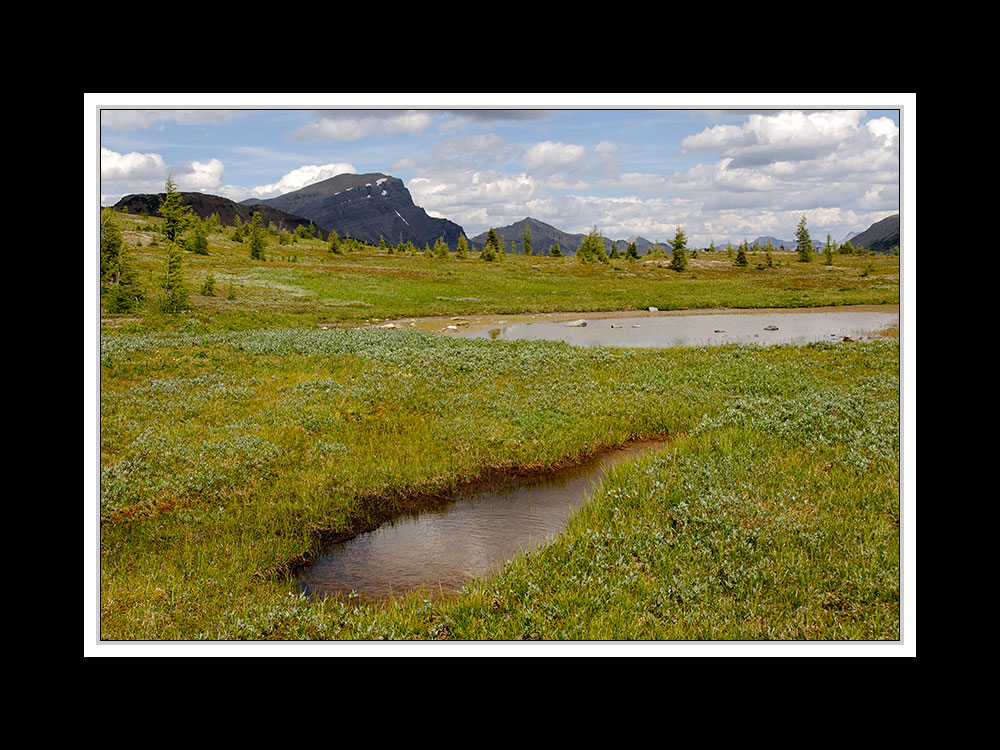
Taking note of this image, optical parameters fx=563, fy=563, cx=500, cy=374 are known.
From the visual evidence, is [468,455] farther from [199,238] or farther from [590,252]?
[590,252]

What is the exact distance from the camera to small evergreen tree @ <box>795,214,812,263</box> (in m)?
9.23

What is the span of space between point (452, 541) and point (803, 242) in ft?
25.6

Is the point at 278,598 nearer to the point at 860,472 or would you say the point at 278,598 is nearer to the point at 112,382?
the point at 112,382

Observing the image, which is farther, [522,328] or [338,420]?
[522,328]

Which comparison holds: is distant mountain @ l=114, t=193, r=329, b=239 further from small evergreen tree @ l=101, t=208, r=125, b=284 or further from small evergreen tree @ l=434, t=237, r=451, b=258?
small evergreen tree @ l=434, t=237, r=451, b=258

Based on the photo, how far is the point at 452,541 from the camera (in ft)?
28.8

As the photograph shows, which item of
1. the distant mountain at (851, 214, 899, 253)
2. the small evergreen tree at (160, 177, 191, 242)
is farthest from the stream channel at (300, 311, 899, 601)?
the small evergreen tree at (160, 177, 191, 242)

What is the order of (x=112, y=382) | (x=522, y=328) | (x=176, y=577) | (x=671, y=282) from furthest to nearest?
(x=671, y=282) → (x=522, y=328) → (x=112, y=382) → (x=176, y=577)

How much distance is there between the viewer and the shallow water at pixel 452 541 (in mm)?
7773

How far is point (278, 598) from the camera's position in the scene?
668 cm

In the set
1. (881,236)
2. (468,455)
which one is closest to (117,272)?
(468,455)
